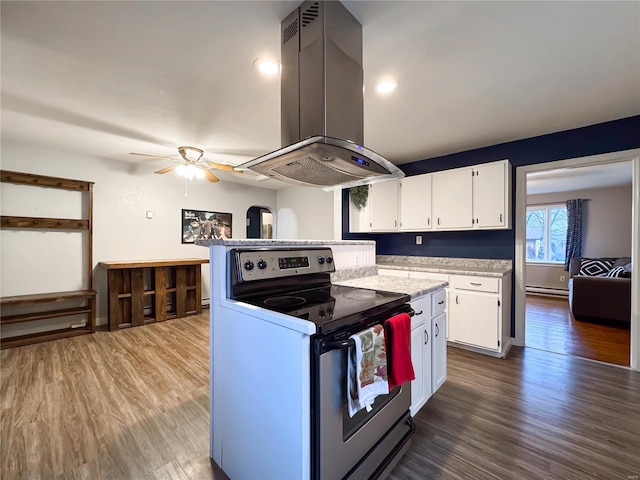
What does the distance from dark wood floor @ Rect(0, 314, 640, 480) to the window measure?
4.78 metres

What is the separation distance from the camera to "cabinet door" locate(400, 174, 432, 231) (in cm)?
363

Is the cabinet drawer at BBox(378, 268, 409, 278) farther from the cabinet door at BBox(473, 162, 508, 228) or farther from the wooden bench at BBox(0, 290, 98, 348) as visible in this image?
the wooden bench at BBox(0, 290, 98, 348)

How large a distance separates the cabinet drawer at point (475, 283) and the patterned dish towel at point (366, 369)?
217cm

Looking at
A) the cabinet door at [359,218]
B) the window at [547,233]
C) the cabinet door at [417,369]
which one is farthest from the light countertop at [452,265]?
the window at [547,233]

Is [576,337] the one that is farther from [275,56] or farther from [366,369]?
[275,56]

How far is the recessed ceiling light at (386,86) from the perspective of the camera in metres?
2.07

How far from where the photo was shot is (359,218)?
4270 mm

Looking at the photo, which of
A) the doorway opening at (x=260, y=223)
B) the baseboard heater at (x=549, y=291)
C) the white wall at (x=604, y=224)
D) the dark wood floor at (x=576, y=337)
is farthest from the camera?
the doorway opening at (x=260, y=223)

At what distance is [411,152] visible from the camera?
3646 millimetres

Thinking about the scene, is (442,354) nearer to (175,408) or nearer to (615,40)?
(175,408)

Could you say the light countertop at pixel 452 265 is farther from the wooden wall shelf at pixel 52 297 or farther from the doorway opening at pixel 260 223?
the wooden wall shelf at pixel 52 297

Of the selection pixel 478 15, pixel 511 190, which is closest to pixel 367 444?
pixel 478 15

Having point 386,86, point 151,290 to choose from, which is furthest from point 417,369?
point 151,290

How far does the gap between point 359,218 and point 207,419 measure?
10.4 ft
